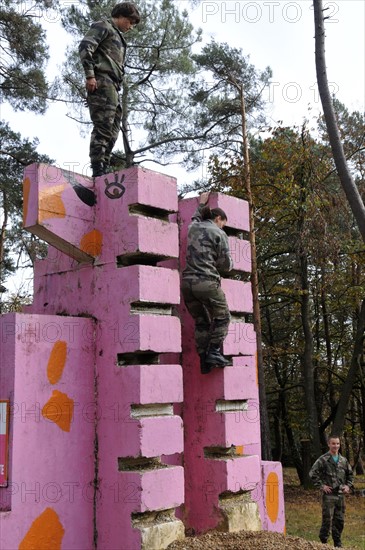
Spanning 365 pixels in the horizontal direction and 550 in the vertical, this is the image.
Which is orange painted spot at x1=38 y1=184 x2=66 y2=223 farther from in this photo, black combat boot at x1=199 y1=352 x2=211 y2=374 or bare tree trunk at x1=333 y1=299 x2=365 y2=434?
bare tree trunk at x1=333 y1=299 x2=365 y2=434

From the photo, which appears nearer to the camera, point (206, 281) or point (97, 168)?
point (206, 281)

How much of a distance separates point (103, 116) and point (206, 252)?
5.58 feet

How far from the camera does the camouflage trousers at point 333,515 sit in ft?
30.6

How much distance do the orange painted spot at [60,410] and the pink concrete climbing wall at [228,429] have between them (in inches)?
47.4

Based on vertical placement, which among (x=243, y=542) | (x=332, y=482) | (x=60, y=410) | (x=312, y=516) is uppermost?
(x=60, y=410)

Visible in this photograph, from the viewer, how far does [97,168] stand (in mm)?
5777

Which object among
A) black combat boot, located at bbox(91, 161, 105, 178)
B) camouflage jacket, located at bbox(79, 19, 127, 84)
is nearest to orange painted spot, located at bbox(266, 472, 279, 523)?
black combat boot, located at bbox(91, 161, 105, 178)

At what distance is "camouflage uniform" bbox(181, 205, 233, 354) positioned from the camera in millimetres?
5293

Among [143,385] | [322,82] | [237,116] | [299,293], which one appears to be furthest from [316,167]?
[143,385]

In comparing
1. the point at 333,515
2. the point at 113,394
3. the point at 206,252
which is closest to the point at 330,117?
the point at 206,252

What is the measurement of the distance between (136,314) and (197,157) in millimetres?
13157

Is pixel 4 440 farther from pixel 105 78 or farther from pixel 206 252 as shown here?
pixel 105 78

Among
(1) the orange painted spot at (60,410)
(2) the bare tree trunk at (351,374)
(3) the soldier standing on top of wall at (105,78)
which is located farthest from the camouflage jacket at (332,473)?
(2) the bare tree trunk at (351,374)

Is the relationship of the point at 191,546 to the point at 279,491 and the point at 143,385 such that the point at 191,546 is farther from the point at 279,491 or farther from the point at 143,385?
the point at 279,491
